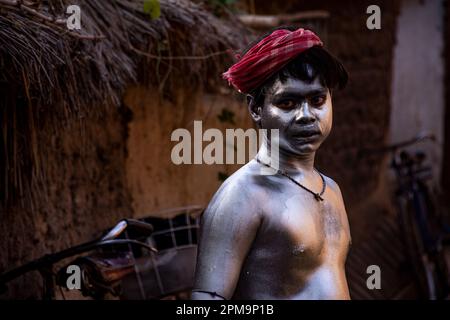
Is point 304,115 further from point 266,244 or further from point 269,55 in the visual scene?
point 266,244

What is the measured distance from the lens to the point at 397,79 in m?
8.23

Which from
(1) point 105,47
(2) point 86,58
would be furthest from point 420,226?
(2) point 86,58

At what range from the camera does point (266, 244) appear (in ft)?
8.92

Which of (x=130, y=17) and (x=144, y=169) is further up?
(x=130, y=17)

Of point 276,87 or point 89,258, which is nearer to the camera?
point 276,87

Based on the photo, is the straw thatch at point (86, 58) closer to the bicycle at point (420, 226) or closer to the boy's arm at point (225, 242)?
the boy's arm at point (225, 242)

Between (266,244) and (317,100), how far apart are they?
1.67 feet

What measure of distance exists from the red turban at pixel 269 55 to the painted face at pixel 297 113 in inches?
2.4

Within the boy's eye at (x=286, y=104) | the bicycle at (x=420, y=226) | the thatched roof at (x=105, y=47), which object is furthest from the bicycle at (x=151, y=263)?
the bicycle at (x=420, y=226)

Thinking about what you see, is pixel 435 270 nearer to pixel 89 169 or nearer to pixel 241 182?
pixel 89 169

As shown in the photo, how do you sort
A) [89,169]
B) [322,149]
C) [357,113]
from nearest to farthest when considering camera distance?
[89,169] < [322,149] < [357,113]

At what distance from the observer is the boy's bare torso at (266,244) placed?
2.65 meters
